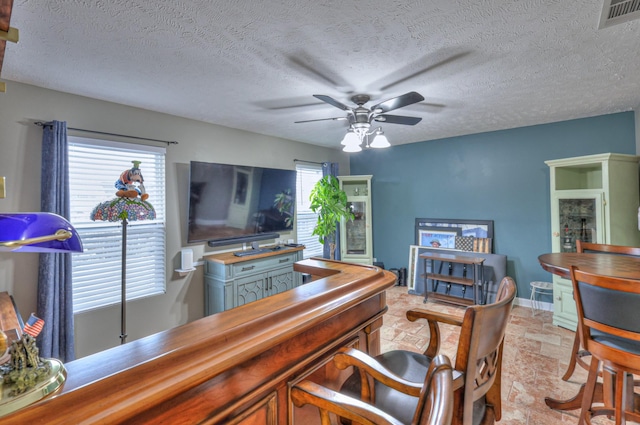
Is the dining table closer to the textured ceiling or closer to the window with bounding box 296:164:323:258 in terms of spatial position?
the textured ceiling

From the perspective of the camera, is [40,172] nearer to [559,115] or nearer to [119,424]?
[119,424]

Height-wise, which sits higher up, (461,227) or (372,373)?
(461,227)

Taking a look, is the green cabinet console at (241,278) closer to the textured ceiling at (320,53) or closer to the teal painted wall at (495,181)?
the textured ceiling at (320,53)

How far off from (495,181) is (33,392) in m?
5.04

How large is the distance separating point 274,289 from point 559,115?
4091mm

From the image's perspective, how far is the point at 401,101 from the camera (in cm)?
230

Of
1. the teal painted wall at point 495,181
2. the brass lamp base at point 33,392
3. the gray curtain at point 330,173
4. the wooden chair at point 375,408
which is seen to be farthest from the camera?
the gray curtain at point 330,173

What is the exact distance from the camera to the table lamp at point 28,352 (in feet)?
1.75

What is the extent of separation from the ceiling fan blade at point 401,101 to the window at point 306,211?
106 inches

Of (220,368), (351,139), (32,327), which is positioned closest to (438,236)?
(351,139)

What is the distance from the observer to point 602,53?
6.93ft

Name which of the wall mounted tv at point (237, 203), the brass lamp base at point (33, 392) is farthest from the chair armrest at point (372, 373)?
the wall mounted tv at point (237, 203)

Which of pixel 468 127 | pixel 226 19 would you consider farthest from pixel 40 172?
pixel 468 127

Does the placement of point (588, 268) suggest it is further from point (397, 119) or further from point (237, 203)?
point (237, 203)
